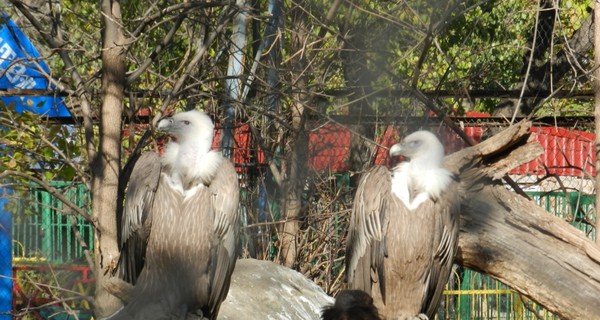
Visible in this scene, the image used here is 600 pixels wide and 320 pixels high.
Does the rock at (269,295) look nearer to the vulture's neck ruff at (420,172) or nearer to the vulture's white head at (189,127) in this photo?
the vulture's neck ruff at (420,172)

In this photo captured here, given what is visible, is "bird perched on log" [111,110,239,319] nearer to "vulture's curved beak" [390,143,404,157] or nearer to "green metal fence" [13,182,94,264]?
"vulture's curved beak" [390,143,404,157]

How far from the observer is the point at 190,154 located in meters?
4.04

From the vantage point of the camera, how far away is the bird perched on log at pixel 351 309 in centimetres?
378

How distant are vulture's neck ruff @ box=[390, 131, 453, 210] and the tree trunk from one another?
4.67ft

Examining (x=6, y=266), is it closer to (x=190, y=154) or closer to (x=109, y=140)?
(x=109, y=140)

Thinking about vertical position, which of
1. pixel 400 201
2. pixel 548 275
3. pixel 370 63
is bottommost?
pixel 548 275

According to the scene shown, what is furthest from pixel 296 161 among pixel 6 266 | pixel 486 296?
pixel 486 296

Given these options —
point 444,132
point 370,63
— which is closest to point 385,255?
point 370,63

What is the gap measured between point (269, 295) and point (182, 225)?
36.6 inches

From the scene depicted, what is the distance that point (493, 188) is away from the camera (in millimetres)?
4262

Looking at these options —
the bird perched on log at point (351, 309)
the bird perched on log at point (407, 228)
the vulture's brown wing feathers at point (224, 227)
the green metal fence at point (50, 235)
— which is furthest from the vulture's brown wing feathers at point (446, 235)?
the green metal fence at point (50, 235)

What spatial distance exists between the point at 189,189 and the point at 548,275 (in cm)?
171

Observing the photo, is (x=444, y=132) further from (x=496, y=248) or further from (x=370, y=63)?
(x=496, y=248)

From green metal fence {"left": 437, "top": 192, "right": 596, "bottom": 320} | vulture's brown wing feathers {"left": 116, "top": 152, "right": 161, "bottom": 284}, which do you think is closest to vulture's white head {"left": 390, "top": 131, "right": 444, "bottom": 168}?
vulture's brown wing feathers {"left": 116, "top": 152, "right": 161, "bottom": 284}
